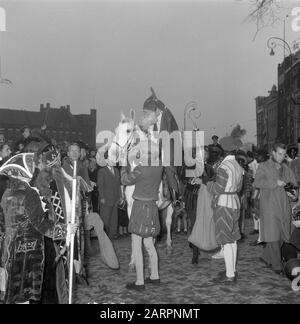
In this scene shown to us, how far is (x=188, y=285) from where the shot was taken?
5.48 meters

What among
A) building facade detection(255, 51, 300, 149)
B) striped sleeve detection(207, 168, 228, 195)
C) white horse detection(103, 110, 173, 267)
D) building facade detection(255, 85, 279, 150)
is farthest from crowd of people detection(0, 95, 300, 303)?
building facade detection(255, 85, 279, 150)

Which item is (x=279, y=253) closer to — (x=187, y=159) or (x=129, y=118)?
(x=187, y=159)

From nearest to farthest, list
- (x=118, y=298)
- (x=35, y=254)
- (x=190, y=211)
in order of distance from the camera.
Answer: (x=35, y=254), (x=118, y=298), (x=190, y=211)

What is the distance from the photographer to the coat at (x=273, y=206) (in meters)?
6.10

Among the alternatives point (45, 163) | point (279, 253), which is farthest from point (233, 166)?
point (45, 163)

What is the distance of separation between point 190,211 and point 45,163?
4.10m

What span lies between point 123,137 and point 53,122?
61202 mm

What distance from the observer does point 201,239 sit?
251 inches

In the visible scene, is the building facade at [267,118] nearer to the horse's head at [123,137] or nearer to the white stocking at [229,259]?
the horse's head at [123,137]

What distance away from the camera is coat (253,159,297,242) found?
610 centimetres

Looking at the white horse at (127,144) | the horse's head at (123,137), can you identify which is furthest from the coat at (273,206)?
the horse's head at (123,137)

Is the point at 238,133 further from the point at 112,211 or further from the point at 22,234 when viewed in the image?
the point at 22,234

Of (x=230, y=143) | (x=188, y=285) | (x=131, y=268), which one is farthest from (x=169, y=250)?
(x=230, y=143)

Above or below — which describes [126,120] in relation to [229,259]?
above
